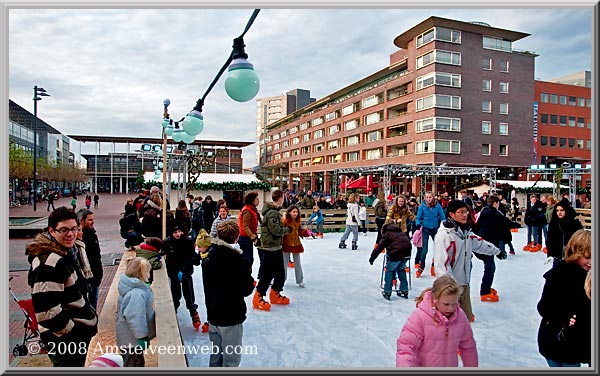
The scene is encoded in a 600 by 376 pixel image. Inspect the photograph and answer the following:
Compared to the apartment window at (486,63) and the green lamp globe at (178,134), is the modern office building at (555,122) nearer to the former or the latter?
the apartment window at (486,63)

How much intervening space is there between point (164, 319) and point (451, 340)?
1.99m

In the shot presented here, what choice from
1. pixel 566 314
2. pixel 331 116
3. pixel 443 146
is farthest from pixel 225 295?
pixel 331 116

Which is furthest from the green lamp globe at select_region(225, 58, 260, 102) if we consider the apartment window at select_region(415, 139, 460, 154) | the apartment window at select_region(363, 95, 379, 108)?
the apartment window at select_region(363, 95, 379, 108)

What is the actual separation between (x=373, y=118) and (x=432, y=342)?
1693 inches

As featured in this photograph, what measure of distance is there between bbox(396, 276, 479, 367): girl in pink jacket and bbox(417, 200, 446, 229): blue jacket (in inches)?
203

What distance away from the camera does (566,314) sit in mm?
2357

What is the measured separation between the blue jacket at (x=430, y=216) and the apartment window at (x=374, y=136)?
3568 cm

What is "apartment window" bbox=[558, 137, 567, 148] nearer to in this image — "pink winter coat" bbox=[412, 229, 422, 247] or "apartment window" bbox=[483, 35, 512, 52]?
"apartment window" bbox=[483, 35, 512, 52]

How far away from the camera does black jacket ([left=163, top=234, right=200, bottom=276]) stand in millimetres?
4383

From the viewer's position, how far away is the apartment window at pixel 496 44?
3481cm

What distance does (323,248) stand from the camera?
10273 millimetres

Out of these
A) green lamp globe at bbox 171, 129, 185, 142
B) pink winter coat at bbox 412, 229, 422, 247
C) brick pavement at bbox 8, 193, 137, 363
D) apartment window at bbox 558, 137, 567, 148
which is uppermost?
apartment window at bbox 558, 137, 567, 148

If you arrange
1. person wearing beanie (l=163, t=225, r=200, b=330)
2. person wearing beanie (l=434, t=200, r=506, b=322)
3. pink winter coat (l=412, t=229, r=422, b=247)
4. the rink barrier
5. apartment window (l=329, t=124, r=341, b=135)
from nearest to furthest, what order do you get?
the rink barrier < person wearing beanie (l=434, t=200, r=506, b=322) < person wearing beanie (l=163, t=225, r=200, b=330) < pink winter coat (l=412, t=229, r=422, b=247) < apartment window (l=329, t=124, r=341, b=135)

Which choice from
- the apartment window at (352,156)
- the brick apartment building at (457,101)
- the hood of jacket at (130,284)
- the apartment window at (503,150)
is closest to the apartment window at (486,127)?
the brick apartment building at (457,101)
